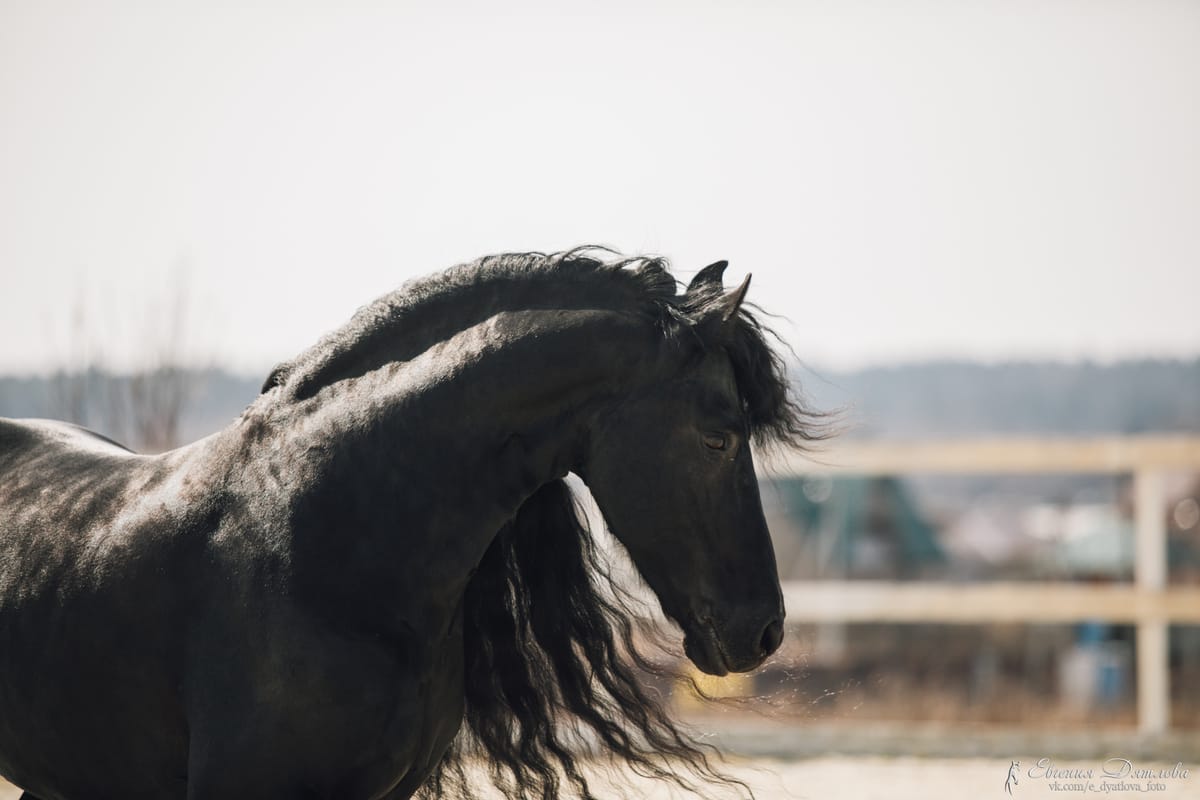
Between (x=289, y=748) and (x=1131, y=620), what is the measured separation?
7373mm

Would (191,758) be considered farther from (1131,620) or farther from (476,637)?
(1131,620)

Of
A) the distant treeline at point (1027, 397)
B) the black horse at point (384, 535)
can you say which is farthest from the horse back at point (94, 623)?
the distant treeline at point (1027, 397)

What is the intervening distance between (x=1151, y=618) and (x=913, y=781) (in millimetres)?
2901

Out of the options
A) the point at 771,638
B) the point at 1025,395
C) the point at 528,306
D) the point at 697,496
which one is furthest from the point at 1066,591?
the point at 1025,395

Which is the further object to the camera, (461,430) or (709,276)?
(709,276)

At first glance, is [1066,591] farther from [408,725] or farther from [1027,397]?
[1027,397]

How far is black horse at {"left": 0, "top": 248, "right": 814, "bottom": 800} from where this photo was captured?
2.60 m

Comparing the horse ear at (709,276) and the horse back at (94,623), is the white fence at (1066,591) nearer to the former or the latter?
the horse ear at (709,276)

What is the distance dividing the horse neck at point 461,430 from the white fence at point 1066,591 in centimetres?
574

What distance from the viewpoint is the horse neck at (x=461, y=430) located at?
8.98ft

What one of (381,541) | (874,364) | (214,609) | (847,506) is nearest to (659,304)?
(381,541)

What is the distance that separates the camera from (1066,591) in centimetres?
873

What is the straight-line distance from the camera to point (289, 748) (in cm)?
255

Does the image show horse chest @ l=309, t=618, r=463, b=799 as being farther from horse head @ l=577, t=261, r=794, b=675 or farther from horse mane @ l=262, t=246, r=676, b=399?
horse mane @ l=262, t=246, r=676, b=399
